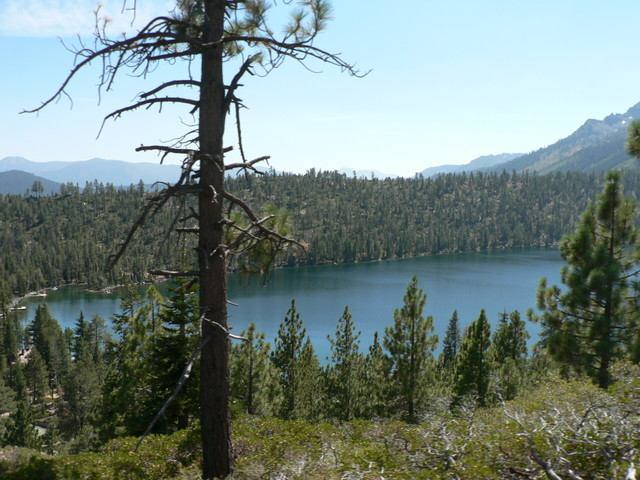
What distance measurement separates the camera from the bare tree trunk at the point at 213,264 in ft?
16.0

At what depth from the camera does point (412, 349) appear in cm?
1842

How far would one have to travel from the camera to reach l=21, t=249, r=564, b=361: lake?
59.0 m

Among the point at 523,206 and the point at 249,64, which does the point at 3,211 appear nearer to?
the point at 249,64

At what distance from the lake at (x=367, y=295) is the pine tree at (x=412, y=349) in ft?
80.3

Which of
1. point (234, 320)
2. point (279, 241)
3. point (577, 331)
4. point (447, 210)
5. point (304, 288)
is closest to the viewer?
point (279, 241)

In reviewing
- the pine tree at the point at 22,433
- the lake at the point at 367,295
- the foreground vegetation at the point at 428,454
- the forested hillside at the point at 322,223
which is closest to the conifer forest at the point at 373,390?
the foreground vegetation at the point at 428,454

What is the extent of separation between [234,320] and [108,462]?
54039 mm

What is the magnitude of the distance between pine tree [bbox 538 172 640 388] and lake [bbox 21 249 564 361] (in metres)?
33.3

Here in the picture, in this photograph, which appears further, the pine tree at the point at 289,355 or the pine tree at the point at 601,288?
the pine tree at the point at 289,355

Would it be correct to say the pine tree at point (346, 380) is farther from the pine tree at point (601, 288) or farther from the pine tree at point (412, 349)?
the pine tree at point (601, 288)

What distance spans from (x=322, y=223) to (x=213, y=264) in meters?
150

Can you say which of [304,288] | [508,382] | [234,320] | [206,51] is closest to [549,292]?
[206,51]

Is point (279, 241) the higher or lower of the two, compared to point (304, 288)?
higher

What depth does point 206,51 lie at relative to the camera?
487cm
